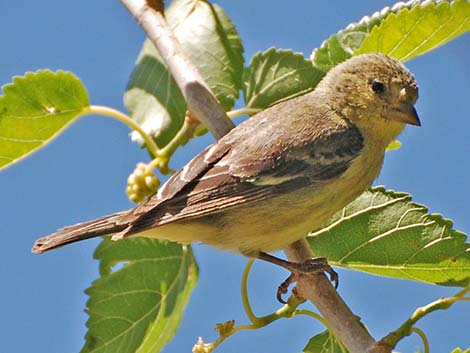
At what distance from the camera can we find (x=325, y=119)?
3.46 meters

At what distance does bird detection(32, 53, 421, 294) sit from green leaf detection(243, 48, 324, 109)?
101mm

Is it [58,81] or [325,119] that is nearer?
[58,81]

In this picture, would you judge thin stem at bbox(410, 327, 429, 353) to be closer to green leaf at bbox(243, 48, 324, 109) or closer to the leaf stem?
the leaf stem

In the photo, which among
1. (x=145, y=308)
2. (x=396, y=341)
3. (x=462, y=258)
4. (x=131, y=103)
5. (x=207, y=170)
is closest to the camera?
(x=396, y=341)

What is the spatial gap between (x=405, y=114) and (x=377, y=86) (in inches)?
7.9

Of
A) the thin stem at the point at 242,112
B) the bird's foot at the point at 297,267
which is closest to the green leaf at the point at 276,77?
the thin stem at the point at 242,112

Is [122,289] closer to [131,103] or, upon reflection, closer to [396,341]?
[131,103]

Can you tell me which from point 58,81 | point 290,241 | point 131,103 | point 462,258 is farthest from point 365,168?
point 58,81

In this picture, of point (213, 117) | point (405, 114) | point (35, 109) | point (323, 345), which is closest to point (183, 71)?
point (213, 117)

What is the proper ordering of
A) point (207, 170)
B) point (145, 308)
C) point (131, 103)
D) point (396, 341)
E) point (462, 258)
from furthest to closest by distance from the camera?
point (131, 103)
point (207, 170)
point (145, 308)
point (462, 258)
point (396, 341)

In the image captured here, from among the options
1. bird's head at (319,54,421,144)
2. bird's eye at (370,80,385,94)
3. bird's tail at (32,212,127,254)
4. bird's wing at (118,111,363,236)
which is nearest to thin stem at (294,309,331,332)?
bird's wing at (118,111,363,236)

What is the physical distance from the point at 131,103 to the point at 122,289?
0.89 metres

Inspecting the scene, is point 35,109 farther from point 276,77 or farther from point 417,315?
point 417,315

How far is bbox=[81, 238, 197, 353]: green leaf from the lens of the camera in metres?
2.86
